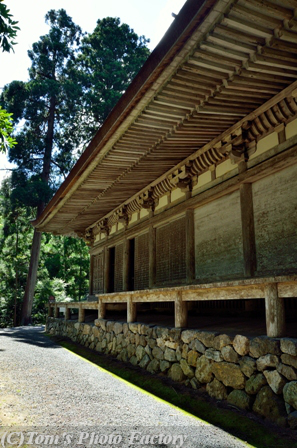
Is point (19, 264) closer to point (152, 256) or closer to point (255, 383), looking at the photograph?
point (152, 256)

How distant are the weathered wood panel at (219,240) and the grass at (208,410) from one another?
227cm

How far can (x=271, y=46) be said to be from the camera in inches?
151

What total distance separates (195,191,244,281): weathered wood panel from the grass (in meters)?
2.27

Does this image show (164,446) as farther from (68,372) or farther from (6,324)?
(6,324)

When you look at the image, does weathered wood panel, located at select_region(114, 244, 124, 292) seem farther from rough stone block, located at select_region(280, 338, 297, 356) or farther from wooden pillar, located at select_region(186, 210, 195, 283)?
rough stone block, located at select_region(280, 338, 297, 356)

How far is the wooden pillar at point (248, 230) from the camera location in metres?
Result: 5.86

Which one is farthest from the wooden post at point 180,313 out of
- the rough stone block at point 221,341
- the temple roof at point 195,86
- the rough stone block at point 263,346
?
the temple roof at point 195,86

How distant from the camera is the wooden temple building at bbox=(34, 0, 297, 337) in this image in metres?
3.80

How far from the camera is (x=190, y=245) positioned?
302 inches

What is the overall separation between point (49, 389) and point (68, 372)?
1.33 meters

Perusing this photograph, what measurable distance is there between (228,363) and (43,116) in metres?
25.6

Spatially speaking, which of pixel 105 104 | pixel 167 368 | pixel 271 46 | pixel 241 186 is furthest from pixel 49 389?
pixel 105 104

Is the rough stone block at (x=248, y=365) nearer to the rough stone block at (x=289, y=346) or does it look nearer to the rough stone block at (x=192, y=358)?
the rough stone block at (x=289, y=346)

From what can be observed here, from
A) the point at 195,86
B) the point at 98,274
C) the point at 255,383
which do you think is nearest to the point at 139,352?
the point at 255,383
